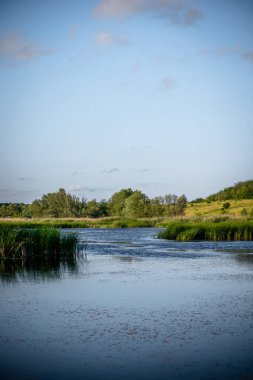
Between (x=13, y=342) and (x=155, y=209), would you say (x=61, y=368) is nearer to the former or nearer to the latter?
(x=13, y=342)

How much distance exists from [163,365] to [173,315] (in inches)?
113

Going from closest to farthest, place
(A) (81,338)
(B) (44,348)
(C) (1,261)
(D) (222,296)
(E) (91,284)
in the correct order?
(B) (44,348) → (A) (81,338) → (D) (222,296) → (E) (91,284) → (C) (1,261)

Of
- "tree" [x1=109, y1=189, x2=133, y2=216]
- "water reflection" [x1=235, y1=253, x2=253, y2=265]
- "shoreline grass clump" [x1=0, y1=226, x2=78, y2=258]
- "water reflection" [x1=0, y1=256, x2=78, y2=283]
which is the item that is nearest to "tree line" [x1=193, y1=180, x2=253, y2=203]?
"tree" [x1=109, y1=189, x2=133, y2=216]

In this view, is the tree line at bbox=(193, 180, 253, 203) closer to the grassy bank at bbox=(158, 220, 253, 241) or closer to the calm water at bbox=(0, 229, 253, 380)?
the grassy bank at bbox=(158, 220, 253, 241)

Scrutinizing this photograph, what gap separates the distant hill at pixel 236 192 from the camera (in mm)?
100012

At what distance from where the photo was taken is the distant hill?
100012mm

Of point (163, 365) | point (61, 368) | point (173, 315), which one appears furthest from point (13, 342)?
point (173, 315)

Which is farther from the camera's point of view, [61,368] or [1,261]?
[1,261]

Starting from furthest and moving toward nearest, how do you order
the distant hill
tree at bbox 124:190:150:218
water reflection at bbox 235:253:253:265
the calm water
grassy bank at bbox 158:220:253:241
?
the distant hill < tree at bbox 124:190:150:218 < grassy bank at bbox 158:220:253:241 < water reflection at bbox 235:253:253:265 < the calm water

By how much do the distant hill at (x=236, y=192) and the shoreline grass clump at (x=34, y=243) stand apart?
262ft

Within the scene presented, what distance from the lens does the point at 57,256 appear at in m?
19.6

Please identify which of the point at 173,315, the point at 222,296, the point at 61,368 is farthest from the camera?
the point at 222,296

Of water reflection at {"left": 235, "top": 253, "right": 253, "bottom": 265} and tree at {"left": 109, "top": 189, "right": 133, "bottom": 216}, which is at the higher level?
tree at {"left": 109, "top": 189, "right": 133, "bottom": 216}

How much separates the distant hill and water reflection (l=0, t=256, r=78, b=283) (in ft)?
267
